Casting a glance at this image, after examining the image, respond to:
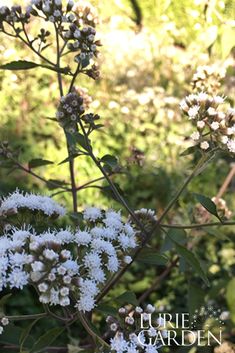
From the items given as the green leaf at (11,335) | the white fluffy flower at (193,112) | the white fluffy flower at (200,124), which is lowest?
the green leaf at (11,335)

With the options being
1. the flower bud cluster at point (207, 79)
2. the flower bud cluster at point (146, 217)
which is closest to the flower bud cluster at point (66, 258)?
the flower bud cluster at point (146, 217)

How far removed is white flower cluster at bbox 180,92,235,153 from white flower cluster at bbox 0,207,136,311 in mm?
251

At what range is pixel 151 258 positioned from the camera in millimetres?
1329

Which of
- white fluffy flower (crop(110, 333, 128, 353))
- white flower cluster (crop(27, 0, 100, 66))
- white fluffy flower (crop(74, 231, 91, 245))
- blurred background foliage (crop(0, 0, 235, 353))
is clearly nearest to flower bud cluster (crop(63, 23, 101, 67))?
white flower cluster (crop(27, 0, 100, 66))

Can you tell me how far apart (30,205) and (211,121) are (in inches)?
16.7

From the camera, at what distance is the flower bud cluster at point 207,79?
1.79 m

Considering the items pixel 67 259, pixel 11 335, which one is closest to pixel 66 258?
pixel 67 259

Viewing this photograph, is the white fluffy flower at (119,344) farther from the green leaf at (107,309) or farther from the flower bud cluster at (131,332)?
the green leaf at (107,309)

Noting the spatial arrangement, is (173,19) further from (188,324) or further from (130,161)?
(188,324)

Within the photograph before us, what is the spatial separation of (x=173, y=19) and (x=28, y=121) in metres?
1.15

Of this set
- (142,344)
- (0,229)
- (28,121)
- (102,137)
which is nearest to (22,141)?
(28,121)

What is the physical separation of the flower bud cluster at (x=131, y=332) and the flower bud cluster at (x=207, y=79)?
834 mm

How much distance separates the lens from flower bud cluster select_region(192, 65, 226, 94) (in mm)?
1786

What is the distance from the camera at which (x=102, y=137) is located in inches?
139
